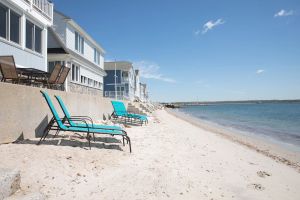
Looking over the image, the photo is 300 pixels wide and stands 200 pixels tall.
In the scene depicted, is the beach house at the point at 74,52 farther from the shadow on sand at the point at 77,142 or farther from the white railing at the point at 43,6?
the shadow on sand at the point at 77,142

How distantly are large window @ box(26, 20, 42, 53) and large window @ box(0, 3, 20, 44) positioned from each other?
38.0 inches

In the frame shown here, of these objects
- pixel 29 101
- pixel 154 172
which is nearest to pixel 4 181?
→ pixel 154 172

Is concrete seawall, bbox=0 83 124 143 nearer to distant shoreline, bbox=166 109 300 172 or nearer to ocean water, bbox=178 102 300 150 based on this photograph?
distant shoreline, bbox=166 109 300 172

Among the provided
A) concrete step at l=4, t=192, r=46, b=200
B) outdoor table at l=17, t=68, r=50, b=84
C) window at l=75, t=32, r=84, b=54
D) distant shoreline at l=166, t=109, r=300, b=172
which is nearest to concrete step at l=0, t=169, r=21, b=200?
concrete step at l=4, t=192, r=46, b=200

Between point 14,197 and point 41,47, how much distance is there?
12.6 m

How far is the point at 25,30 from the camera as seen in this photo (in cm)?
1330

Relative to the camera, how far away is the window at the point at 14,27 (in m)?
12.2

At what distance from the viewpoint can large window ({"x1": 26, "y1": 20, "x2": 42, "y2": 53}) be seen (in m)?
13.7

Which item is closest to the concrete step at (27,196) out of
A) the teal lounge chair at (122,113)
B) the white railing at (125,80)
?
the teal lounge chair at (122,113)

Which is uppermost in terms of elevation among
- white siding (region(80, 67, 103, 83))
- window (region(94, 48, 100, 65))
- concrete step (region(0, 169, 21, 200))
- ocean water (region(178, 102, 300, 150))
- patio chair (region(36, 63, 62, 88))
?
window (region(94, 48, 100, 65))

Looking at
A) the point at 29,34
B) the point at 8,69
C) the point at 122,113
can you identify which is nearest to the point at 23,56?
the point at 29,34

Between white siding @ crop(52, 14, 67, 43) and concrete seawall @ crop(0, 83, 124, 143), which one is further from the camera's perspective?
white siding @ crop(52, 14, 67, 43)

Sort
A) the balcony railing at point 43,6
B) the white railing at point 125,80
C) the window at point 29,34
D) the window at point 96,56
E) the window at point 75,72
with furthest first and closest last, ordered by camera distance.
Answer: the white railing at point 125,80 < the window at point 96,56 < the window at point 75,72 < the balcony railing at point 43,6 < the window at point 29,34

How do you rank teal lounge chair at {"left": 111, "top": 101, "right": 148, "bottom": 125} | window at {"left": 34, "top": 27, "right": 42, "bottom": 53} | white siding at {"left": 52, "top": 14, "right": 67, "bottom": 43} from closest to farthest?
window at {"left": 34, "top": 27, "right": 42, "bottom": 53} → teal lounge chair at {"left": 111, "top": 101, "right": 148, "bottom": 125} → white siding at {"left": 52, "top": 14, "right": 67, "bottom": 43}
